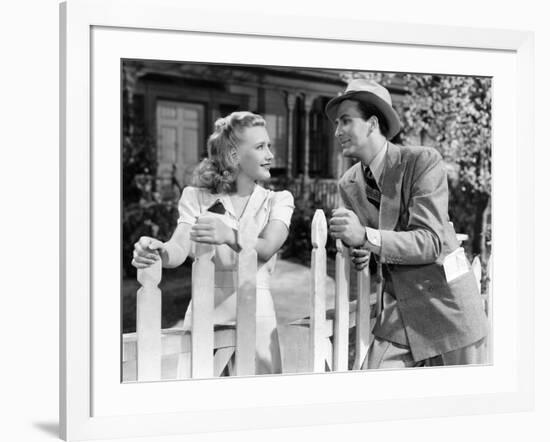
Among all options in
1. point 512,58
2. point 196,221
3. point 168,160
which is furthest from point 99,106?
point 512,58

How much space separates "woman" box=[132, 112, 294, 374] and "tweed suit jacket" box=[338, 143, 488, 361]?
33 cm

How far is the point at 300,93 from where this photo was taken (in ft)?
11.6

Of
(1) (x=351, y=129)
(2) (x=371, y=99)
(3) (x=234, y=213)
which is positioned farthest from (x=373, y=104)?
(3) (x=234, y=213)

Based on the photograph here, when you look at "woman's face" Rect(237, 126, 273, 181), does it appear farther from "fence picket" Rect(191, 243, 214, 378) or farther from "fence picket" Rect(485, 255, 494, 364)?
"fence picket" Rect(485, 255, 494, 364)

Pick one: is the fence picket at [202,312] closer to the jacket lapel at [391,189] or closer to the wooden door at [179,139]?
the wooden door at [179,139]

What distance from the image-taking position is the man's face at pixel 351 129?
365cm

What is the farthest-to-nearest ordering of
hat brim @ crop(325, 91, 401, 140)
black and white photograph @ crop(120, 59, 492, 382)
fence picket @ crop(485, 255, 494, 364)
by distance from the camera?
fence picket @ crop(485, 255, 494, 364)
hat brim @ crop(325, 91, 401, 140)
black and white photograph @ crop(120, 59, 492, 382)

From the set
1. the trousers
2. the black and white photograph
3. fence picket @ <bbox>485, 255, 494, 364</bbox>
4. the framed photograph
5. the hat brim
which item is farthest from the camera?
fence picket @ <bbox>485, 255, 494, 364</bbox>

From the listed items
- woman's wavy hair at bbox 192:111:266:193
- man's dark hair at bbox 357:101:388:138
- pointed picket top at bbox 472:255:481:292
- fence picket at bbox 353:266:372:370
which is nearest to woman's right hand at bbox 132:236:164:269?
woman's wavy hair at bbox 192:111:266:193

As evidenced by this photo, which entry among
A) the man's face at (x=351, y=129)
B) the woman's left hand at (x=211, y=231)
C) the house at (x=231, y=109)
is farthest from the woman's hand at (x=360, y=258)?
the woman's left hand at (x=211, y=231)

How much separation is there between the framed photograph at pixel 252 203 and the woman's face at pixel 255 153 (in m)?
0.03

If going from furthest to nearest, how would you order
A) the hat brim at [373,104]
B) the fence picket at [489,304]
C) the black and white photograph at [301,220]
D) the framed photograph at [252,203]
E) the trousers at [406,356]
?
the fence picket at [489,304], the trousers at [406,356], the hat brim at [373,104], the black and white photograph at [301,220], the framed photograph at [252,203]

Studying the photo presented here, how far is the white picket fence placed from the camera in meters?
3.41

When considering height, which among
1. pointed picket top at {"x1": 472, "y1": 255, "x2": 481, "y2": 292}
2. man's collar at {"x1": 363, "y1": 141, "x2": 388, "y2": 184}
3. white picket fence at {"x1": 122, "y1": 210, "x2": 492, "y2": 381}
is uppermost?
man's collar at {"x1": 363, "y1": 141, "x2": 388, "y2": 184}
